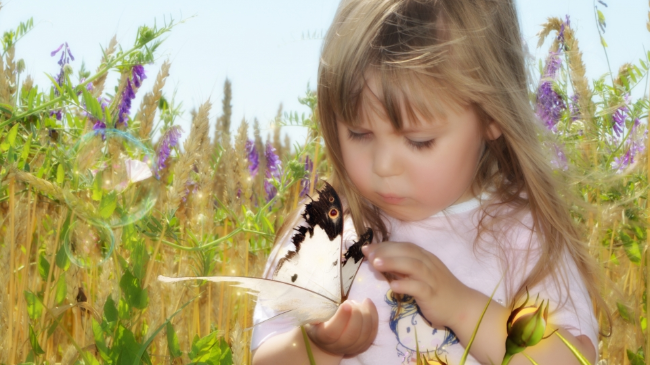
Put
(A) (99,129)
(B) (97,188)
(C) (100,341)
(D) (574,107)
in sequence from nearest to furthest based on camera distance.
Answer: (C) (100,341) < (B) (97,188) < (A) (99,129) < (D) (574,107)

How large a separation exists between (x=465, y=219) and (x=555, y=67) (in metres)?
0.71

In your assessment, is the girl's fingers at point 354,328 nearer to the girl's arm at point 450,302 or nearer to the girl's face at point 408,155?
the girl's arm at point 450,302

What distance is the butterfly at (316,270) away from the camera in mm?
571

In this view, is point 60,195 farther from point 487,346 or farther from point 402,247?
point 487,346

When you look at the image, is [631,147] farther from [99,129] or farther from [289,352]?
[99,129]

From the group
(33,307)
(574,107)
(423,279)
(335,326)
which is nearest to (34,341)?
(33,307)

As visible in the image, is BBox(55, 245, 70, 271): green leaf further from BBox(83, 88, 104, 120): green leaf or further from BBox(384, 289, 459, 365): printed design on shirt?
BBox(384, 289, 459, 365): printed design on shirt

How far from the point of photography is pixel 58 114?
147cm

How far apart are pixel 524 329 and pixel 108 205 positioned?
2.13 feet

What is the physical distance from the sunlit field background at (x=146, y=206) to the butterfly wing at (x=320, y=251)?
0.31 feet

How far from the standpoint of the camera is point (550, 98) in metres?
1.65

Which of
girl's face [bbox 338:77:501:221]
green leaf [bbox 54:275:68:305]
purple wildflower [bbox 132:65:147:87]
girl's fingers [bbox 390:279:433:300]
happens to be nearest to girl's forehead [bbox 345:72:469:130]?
girl's face [bbox 338:77:501:221]

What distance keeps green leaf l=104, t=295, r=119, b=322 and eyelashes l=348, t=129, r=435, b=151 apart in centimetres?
41

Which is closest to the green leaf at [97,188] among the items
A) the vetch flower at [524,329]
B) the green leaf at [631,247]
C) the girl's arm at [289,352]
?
the girl's arm at [289,352]
